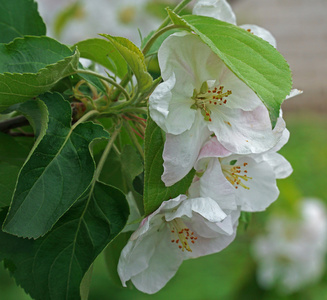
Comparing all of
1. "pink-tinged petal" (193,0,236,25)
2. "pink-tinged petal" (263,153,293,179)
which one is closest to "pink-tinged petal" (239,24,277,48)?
"pink-tinged petal" (193,0,236,25)

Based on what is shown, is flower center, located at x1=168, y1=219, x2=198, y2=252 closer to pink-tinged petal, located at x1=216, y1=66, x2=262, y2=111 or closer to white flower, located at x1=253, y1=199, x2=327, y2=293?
pink-tinged petal, located at x1=216, y1=66, x2=262, y2=111

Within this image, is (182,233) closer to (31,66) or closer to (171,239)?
(171,239)

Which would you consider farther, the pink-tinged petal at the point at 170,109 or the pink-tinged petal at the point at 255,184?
the pink-tinged petal at the point at 255,184

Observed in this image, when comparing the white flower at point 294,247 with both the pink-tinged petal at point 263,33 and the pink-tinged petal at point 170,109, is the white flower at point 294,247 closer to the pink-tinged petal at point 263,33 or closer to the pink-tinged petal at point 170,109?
the pink-tinged petal at point 263,33

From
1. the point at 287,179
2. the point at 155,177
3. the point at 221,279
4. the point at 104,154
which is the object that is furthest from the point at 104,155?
the point at 221,279

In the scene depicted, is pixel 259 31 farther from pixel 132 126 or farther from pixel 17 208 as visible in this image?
pixel 17 208

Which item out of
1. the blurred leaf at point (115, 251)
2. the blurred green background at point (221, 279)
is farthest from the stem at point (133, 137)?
the blurred green background at point (221, 279)
